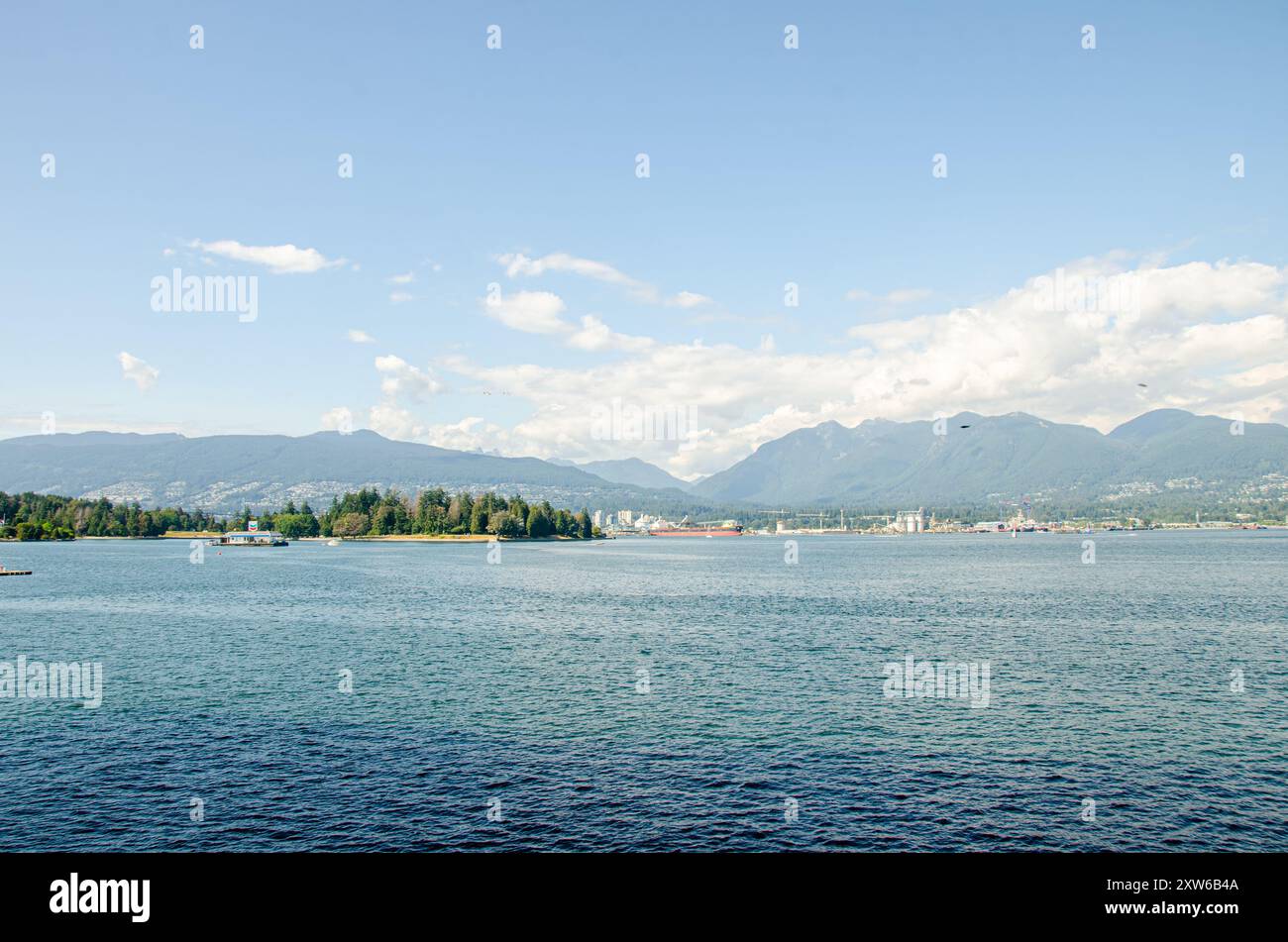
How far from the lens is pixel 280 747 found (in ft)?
116

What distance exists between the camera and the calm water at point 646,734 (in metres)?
26.5

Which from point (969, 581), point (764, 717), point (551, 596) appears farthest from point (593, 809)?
point (969, 581)

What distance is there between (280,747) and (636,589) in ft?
273

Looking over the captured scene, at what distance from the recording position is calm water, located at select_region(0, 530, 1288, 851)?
2647 centimetres

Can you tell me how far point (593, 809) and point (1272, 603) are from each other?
92.5m

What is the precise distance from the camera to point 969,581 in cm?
12838

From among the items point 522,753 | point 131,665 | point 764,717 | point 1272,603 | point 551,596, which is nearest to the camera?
point 522,753

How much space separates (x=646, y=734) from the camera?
1473 inches
